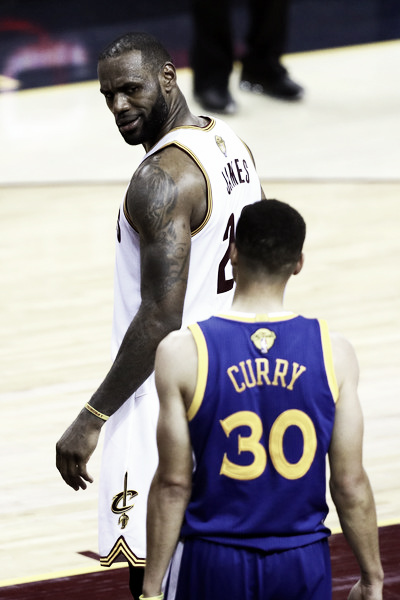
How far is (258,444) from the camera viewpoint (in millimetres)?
2465

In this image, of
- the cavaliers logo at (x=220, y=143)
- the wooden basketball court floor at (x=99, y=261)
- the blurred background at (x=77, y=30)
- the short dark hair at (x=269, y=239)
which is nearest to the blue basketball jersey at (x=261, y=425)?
the short dark hair at (x=269, y=239)

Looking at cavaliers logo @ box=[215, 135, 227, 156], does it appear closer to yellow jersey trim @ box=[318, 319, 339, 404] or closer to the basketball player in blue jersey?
the basketball player in blue jersey

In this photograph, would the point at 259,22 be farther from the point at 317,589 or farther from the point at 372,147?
the point at 317,589

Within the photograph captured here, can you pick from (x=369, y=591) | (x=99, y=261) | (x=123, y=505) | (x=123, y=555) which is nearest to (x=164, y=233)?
(x=123, y=505)

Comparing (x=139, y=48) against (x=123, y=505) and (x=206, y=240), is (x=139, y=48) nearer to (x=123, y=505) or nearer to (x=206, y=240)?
(x=206, y=240)

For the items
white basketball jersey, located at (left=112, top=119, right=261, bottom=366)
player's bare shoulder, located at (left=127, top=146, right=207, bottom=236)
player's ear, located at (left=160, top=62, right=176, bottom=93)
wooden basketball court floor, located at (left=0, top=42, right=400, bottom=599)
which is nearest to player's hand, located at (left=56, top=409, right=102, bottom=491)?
white basketball jersey, located at (left=112, top=119, right=261, bottom=366)

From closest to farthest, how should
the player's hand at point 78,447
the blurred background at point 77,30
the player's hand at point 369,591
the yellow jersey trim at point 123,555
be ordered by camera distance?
1. the player's hand at point 369,591
2. the player's hand at point 78,447
3. the yellow jersey trim at point 123,555
4. the blurred background at point 77,30

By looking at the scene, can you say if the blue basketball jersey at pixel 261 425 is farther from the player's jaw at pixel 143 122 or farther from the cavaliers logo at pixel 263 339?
the player's jaw at pixel 143 122

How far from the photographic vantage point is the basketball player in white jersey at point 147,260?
3041mm

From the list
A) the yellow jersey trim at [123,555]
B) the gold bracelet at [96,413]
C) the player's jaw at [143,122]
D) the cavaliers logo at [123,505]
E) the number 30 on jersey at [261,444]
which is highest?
the player's jaw at [143,122]

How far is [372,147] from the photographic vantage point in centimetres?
1186

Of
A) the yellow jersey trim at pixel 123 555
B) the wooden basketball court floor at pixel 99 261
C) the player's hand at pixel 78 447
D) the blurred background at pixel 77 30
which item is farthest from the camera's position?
the blurred background at pixel 77 30

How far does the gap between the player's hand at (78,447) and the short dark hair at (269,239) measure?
73cm

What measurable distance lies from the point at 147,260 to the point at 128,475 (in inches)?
A: 21.6
